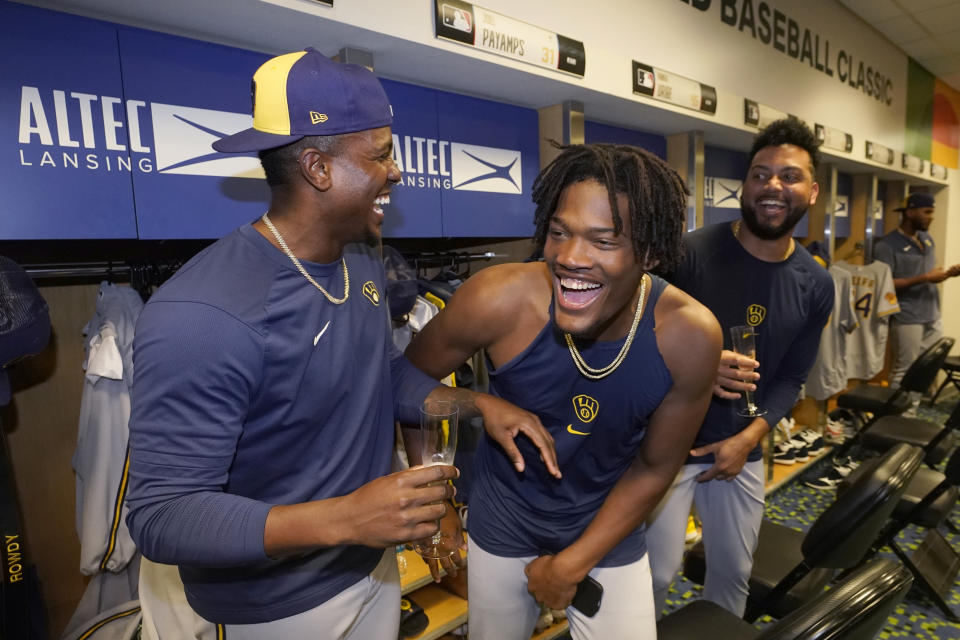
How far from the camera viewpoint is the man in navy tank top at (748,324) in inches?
70.5

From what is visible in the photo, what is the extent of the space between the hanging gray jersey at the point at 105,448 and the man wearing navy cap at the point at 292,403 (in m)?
0.62

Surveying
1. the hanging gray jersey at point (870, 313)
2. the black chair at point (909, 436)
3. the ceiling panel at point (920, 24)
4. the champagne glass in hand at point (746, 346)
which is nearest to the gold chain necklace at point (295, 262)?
the champagne glass in hand at point (746, 346)

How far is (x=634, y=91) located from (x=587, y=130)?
1.22 feet

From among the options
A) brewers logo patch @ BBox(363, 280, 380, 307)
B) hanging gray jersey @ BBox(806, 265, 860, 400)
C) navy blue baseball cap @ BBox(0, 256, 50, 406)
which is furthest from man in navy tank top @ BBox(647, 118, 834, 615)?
hanging gray jersey @ BBox(806, 265, 860, 400)

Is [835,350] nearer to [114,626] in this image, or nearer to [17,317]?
[114,626]

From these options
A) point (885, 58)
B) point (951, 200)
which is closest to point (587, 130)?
point (885, 58)

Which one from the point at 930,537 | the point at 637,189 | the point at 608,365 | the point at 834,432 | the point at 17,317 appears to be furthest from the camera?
the point at 834,432

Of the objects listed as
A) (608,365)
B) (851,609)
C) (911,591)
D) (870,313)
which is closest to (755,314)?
(608,365)

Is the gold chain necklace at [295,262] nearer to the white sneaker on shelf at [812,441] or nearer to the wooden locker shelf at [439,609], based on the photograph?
the wooden locker shelf at [439,609]

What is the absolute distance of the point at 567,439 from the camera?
1212mm

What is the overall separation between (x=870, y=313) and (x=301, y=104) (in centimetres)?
546

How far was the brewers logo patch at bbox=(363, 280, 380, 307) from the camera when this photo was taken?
116 cm

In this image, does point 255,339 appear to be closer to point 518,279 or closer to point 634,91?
point 518,279

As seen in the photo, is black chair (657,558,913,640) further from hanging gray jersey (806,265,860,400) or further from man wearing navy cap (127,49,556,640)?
hanging gray jersey (806,265,860,400)
